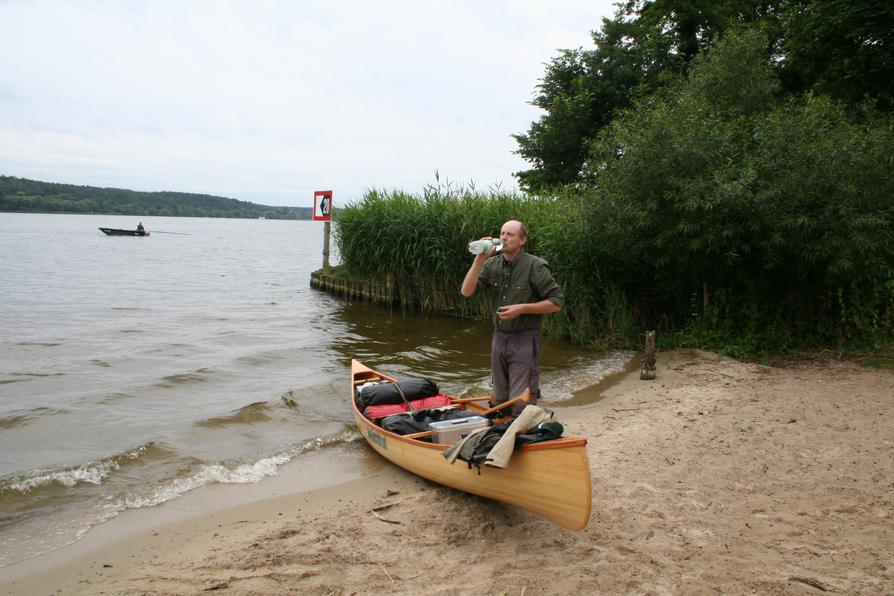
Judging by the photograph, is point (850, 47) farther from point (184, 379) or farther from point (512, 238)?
point (184, 379)

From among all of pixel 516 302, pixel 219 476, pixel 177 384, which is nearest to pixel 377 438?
pixel 219 476

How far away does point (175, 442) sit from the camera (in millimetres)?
6914

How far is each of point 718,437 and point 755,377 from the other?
9.28 ft

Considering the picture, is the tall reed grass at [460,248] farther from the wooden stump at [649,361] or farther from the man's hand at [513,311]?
the man's hand at [513,311]

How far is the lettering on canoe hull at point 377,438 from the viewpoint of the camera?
19.4 ft

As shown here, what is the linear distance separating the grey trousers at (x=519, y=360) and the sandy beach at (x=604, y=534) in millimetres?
861

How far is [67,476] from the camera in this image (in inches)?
231

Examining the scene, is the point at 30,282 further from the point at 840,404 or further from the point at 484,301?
the point at 840,404

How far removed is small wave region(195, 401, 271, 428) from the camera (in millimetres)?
7598

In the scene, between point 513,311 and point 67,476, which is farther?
point 67,476

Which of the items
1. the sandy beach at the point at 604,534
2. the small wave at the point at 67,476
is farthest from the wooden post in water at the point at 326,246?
the sandy beach at the point at 604,534

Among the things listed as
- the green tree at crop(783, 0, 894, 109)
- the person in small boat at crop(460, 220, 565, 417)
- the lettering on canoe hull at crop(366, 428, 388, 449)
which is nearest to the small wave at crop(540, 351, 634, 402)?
the lettering on canoe hull at crop(366, 428, 388, 449)

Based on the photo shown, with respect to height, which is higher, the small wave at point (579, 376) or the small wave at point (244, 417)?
the small wave at point (579, 376)

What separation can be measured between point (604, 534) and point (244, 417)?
5.27 metres
